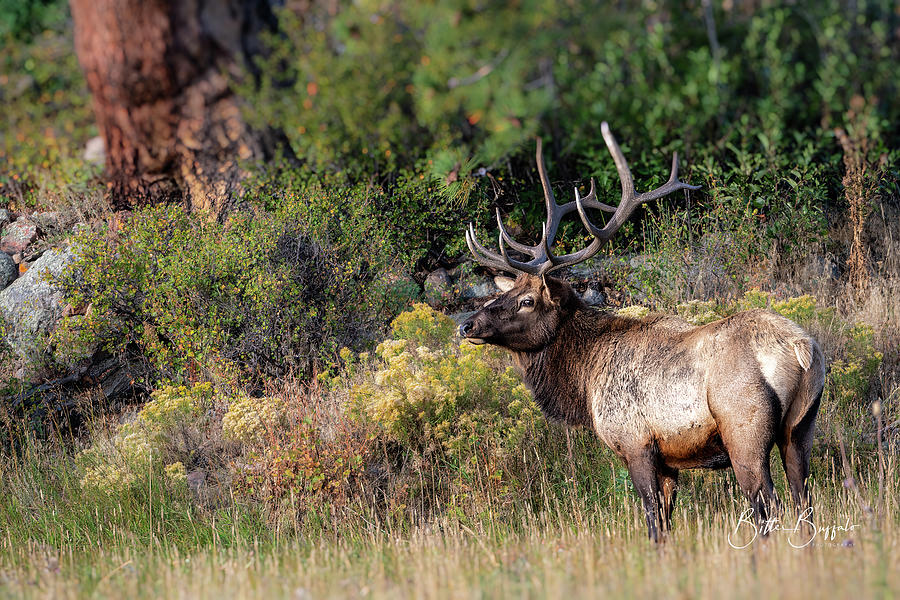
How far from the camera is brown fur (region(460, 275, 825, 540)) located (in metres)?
5.05

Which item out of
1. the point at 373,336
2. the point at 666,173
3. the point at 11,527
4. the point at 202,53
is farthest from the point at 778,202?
the point at 11,527

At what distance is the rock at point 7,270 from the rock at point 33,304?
0.33m

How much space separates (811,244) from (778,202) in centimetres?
56

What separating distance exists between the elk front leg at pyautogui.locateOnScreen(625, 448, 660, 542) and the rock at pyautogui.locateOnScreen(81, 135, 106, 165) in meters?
8.99

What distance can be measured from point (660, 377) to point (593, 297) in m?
3.76

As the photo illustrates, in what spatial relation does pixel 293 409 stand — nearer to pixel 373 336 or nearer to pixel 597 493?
pixel 373 336

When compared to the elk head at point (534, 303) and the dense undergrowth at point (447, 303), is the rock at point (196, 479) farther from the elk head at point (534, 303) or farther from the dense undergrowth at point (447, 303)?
the elk head at point (534, 303)

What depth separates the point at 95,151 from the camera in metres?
13.4

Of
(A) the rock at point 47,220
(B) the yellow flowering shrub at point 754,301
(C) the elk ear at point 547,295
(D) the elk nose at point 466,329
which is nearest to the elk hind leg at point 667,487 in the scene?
(C) the elk ear at point 547,295

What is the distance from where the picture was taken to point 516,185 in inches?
419

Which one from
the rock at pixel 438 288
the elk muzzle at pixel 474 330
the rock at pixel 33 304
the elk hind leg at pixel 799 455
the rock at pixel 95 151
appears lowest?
the elk hind leg at pixel 799 455

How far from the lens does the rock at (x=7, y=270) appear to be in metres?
9.80

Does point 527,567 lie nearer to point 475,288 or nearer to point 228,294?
point 228,294

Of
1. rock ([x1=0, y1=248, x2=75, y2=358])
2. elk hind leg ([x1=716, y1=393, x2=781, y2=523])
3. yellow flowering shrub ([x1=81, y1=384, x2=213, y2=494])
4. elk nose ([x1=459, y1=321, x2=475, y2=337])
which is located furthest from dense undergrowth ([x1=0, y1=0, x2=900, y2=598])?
elk nose ([x1=459, y1=321, x2=475, y2=337])
